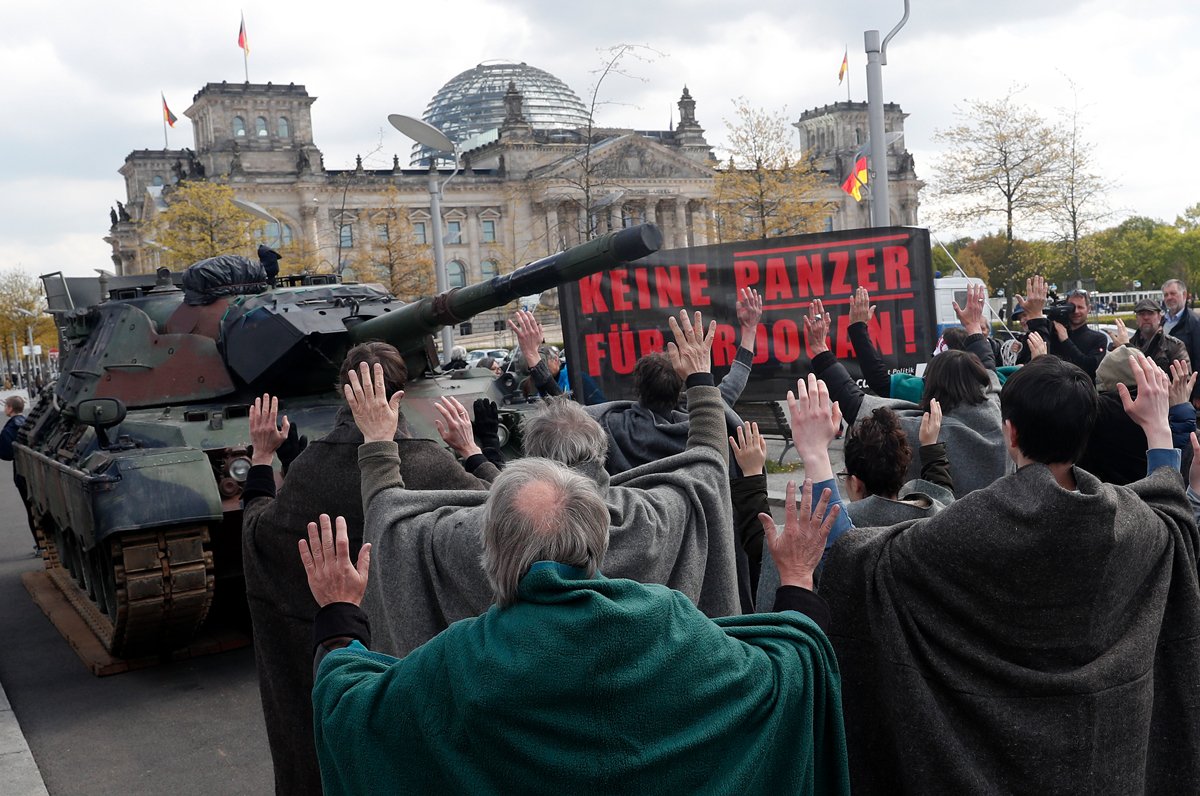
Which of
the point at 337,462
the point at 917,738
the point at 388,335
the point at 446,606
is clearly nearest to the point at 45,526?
the point at 388,335

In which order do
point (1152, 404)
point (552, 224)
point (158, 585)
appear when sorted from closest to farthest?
point (1152, 404) → point (158, 585) → point (552, 224)

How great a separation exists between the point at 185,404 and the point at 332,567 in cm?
688

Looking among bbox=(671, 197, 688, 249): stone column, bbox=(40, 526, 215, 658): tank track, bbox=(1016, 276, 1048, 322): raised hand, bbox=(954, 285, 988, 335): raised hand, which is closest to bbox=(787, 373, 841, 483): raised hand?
bbox=(954, 285, 988, 335): raised hand

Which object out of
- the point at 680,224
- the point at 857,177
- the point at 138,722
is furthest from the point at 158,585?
the point at 680,224

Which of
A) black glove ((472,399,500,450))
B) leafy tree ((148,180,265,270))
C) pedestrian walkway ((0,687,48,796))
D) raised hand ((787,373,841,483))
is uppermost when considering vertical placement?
leafy tree ((148,180,265,270))

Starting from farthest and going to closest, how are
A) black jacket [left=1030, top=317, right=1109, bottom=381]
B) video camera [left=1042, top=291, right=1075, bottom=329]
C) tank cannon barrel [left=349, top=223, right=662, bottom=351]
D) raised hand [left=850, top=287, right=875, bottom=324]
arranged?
video camera [left=1042, top=291, right=1075, bottom=329] < black jacket [left=1030, top=317, right=1109, bottom=381] < tank cannon barrel [left=349, top=223, right=662, bottom=351] < raised hand [left=850, top=287, right=875, bottom=324]

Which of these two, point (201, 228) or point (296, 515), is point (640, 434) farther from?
point (201, 228)

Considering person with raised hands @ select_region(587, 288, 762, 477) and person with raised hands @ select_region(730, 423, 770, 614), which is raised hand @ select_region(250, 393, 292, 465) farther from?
person with raised hands @ select_region(730, 423, 770, 614)

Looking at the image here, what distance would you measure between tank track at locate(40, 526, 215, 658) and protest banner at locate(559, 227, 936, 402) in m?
3.08

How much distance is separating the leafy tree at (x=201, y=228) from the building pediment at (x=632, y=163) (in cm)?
4027

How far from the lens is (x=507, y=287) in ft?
24.1

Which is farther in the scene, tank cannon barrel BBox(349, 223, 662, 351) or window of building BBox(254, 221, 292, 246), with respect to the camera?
window of building BBox(254, 221, 292, 246)

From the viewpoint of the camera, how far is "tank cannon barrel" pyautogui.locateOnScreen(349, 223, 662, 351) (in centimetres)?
650

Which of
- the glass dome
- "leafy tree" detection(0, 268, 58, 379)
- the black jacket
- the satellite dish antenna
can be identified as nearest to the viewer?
the black jacket
